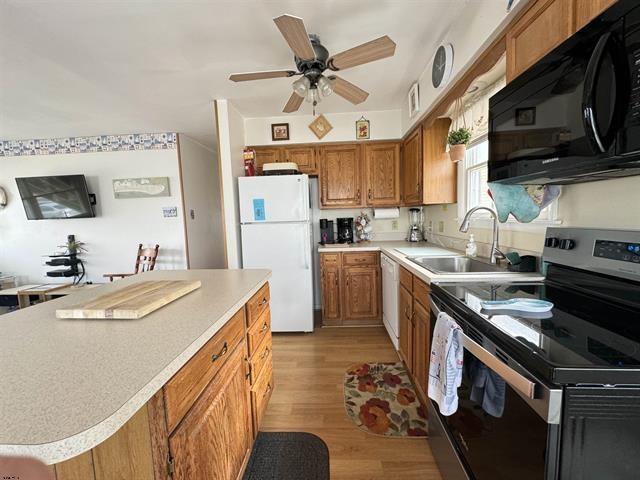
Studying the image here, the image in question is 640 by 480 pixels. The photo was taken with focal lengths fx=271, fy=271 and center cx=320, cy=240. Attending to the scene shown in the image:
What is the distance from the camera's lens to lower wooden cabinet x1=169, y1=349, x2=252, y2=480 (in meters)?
0.74

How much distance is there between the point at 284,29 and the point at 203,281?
1.37 m

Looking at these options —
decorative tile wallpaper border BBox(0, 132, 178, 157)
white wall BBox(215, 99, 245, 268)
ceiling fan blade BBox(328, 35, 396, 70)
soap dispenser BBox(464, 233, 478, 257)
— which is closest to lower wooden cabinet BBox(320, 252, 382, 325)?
white wall BBox(215, 99, 245, 268)

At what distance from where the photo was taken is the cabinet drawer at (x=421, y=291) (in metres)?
1.51

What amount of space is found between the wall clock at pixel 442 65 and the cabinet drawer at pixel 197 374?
6.39ft

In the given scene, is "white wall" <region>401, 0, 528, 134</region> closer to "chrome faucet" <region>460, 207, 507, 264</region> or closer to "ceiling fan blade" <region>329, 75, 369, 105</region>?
"ceiling fan blade" <region>329, 75, 369, 105</region>

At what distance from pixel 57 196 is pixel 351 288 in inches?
166

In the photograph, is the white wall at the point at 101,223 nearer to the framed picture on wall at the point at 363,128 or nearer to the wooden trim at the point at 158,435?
the framed picture on wall at the point at 363,128

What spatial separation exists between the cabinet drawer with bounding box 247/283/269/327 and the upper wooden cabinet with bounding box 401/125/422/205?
5.72 feet

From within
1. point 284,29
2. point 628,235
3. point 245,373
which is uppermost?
point 284,29

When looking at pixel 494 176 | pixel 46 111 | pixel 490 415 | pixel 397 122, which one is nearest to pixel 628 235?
pixel 494 176

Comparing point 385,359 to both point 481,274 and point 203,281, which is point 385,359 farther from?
point 203,281

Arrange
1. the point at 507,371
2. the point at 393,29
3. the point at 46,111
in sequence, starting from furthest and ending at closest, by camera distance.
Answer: the point at 46,111, the point at 393,29, the point at 507,371

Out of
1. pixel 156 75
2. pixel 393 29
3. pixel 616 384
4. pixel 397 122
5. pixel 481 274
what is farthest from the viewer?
pixel 397 122

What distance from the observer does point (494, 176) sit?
3.89ft
